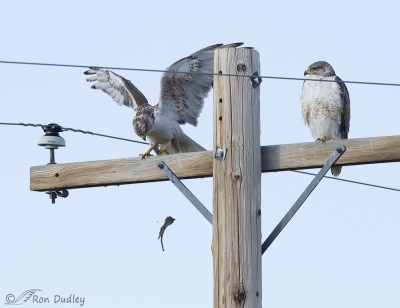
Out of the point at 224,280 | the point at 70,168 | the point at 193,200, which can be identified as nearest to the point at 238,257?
the point at 224,280

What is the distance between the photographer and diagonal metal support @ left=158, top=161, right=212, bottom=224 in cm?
563

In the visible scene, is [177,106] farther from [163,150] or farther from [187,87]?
[163,150]

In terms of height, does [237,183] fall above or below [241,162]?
below

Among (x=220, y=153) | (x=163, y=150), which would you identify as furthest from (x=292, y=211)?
(x=163, y=150)

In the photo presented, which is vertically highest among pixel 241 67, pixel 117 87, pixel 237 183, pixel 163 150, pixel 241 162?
pixel 117 87

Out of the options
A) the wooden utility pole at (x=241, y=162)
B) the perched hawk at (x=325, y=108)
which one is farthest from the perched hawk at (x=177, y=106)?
the wooden utility pole at (x=241, y=162)

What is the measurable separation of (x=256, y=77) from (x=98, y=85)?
5215 mm

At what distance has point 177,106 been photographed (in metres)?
9.79

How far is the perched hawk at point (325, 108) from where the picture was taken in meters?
8.27

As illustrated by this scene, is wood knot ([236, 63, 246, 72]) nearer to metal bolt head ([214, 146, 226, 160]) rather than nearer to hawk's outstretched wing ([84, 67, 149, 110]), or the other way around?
metal bolt head ([214, 146, 226, 160])

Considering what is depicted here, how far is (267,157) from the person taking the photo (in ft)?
18.7

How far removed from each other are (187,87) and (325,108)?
69.1 inches

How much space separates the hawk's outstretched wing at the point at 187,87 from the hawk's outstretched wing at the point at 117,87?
22.6 inches

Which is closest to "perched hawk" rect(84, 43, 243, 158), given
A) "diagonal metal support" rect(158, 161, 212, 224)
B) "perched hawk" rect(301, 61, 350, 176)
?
"perched hawk" rect(301, 61, 350, 176)
